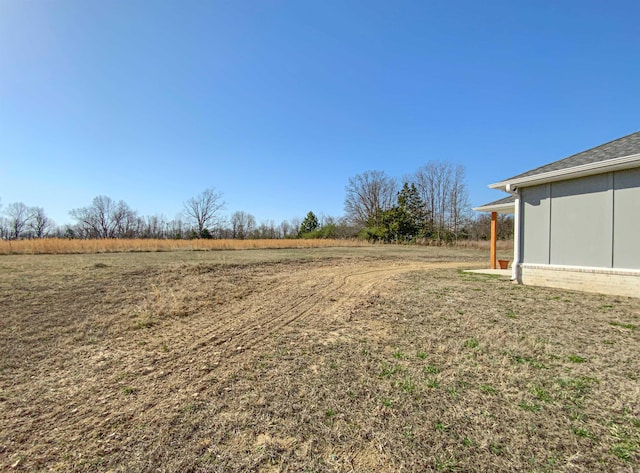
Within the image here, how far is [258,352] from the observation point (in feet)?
11.8

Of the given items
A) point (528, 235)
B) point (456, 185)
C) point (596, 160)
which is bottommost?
point (528, 235)

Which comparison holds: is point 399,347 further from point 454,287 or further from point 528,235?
point 528,235

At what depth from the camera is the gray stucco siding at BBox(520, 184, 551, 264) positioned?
293 inches

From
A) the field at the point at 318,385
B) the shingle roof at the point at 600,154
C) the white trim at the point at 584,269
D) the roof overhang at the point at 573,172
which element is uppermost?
→ the shingle roof at the point at 600,154

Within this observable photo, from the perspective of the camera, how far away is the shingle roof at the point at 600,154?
21.0 ft

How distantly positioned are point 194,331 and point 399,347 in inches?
112

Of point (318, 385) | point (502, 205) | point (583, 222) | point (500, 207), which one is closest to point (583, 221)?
point (583, 222)

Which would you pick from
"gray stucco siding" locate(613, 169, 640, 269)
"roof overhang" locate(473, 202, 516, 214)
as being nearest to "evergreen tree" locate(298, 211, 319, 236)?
"roof overhang" locate(473, 202, 516, 214)

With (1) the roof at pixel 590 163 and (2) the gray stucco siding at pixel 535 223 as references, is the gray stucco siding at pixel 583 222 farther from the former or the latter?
(1) the roof at pixel 590 163

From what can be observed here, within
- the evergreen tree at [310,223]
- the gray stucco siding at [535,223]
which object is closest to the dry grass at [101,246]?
the gray stucco siding at [535,223]

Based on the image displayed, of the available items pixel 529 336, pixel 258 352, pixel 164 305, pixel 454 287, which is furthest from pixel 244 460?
pixel 454 287

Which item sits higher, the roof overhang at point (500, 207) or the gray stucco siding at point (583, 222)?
the roof overhang at point (500, 207)

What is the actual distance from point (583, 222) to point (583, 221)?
2 cm

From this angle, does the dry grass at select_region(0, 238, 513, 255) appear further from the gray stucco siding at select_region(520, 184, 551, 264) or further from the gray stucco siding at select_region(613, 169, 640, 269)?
the gray stucco siding at select_region(613, 169, 640, 269)
